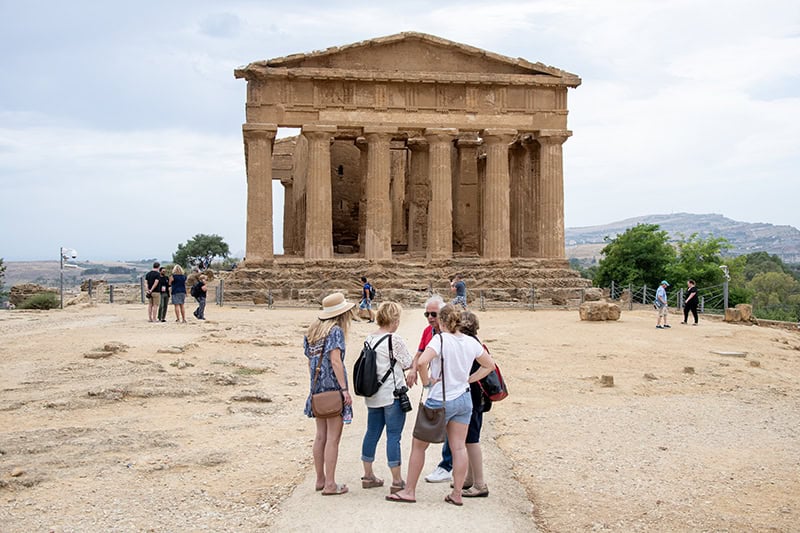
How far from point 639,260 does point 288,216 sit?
26.0 m

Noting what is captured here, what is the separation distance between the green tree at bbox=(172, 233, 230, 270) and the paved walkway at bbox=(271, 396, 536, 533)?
342 feet

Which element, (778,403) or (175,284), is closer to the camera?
(778,403)

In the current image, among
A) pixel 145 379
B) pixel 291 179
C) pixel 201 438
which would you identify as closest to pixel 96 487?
pixel 201 438

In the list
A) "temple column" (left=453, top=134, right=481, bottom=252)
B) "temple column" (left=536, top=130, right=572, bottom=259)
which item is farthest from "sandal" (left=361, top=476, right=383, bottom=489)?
"temple column" (left=453, top=134, right=481, bottom=252)

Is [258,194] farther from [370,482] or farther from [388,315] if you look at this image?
[370,482]

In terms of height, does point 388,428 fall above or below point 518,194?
below

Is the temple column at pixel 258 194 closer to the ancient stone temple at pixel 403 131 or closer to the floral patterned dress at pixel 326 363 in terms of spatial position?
the ancient stone temple at pixel 403 131

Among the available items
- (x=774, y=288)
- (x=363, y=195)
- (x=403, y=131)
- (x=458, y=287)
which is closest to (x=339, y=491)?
(x=458, y=287)

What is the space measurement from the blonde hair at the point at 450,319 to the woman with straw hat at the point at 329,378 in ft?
3.67

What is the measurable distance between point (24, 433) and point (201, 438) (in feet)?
7.85

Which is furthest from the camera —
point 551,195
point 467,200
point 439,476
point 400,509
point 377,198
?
point 467,200

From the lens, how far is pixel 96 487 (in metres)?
8.84

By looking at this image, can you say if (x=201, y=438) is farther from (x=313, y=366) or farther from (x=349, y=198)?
(x=349, y=198)

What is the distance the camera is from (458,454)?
8.33m
